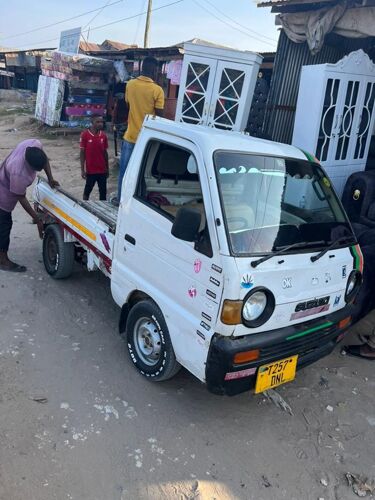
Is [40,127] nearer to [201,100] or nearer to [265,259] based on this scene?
[201,100]

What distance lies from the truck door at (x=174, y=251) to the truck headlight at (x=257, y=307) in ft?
0.63

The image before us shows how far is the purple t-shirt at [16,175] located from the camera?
4.60 meters

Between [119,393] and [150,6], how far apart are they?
94.2 feet

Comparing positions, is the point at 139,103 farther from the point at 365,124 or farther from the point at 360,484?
the point at 360,484

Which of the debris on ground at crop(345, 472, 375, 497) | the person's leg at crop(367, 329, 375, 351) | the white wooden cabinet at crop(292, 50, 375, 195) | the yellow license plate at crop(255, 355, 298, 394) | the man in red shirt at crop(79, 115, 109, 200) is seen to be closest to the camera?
the debris on ground at crop(345, 472, 375, 497)

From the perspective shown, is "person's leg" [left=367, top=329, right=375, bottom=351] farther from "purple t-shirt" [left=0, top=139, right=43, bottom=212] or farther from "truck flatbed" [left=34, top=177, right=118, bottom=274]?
"purple t-shirt" [left=0, top=139, right=43, bottom=212]

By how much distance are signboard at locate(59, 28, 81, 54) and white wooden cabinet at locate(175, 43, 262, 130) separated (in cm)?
1435

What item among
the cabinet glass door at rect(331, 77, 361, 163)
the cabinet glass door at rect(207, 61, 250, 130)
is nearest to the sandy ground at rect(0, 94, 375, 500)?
the cabinet glass door at rect(331, 77, 361, 163)

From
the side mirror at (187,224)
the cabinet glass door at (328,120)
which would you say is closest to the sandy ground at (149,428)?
the side mirror at (187,224)

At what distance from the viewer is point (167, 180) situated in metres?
3.62

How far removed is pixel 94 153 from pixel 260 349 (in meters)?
4.87

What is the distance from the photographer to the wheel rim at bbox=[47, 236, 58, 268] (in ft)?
16.1

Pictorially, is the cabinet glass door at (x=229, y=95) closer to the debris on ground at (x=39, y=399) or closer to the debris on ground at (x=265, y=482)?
the debris on ground at (x=39, y=399)

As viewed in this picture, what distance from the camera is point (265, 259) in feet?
8.59
